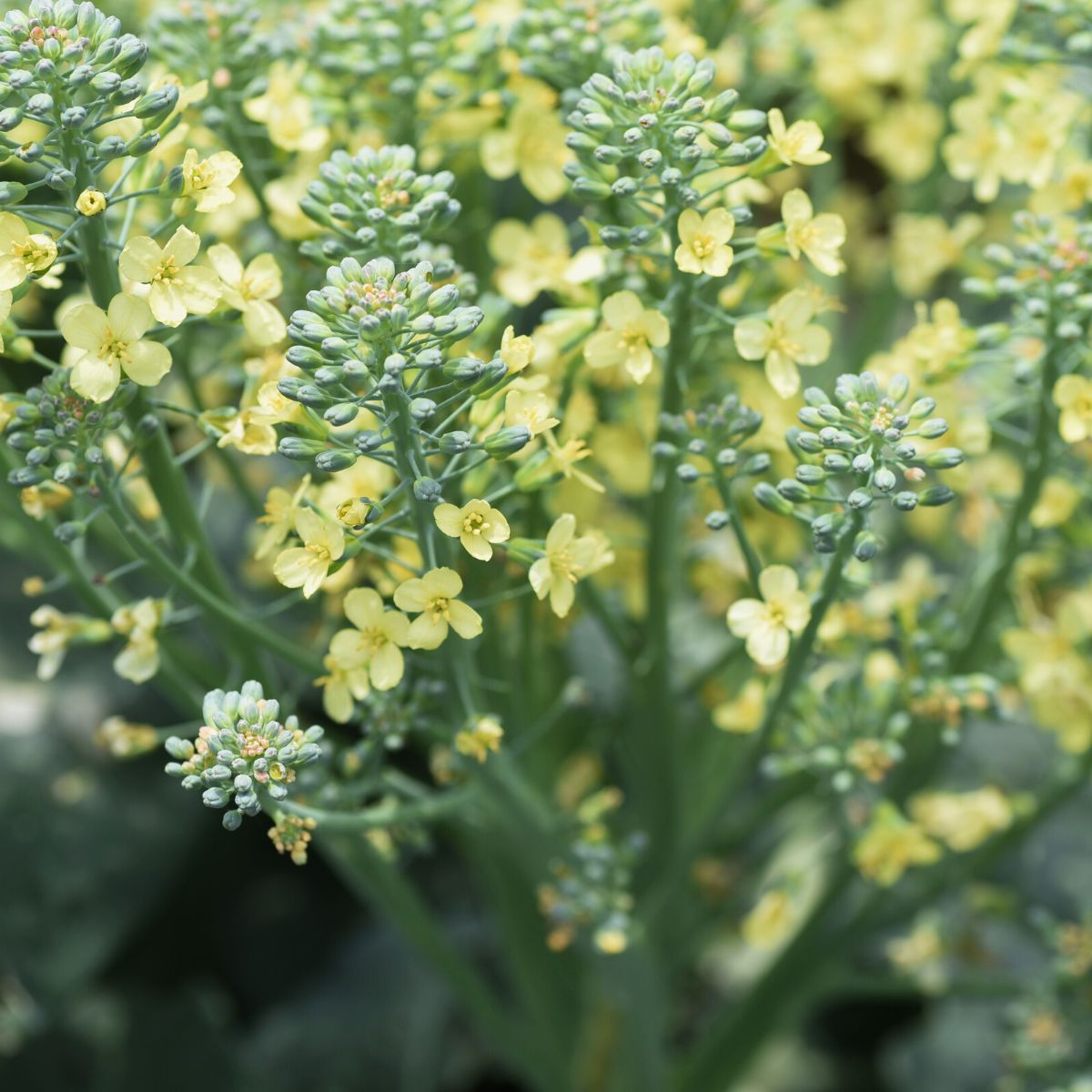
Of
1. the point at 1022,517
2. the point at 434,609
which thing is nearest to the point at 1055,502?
the point at 1022,517

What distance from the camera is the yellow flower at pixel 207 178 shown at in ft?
1.96

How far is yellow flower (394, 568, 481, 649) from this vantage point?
57 cm

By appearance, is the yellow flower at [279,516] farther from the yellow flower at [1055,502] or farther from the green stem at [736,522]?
the yellow flower at [1055,502]

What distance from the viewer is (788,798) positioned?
907mm

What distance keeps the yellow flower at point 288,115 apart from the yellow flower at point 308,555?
0.84 ft

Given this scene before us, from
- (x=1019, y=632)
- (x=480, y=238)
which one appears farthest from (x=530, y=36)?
(x=1019, y=632)

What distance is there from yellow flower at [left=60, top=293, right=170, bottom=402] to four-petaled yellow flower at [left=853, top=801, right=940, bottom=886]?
49 centimetres

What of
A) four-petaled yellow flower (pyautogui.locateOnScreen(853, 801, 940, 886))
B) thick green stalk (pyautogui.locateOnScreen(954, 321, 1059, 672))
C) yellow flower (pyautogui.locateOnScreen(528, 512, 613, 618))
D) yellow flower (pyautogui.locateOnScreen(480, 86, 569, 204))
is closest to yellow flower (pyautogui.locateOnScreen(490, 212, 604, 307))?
yellow flower (pyautogui.locateOnScreen(480, 86, 569, 204))

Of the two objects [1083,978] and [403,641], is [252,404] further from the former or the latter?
[1083,978]

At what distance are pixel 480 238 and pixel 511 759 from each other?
342mm

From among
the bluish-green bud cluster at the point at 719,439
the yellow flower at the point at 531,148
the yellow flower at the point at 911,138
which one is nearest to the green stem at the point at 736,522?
the bluish-green bud cluster at the point at 719,439

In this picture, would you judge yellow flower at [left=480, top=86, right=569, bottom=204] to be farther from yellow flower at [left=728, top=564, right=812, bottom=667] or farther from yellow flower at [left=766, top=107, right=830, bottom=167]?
yellow flower at [left=728, top=564, right=812, bottom=667]

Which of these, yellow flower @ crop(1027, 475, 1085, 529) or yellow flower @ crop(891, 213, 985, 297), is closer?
yellow flower @ crop(1027, 475, 1085, 529)

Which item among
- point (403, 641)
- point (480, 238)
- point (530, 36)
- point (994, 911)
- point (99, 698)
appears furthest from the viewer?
point (99, 698)
